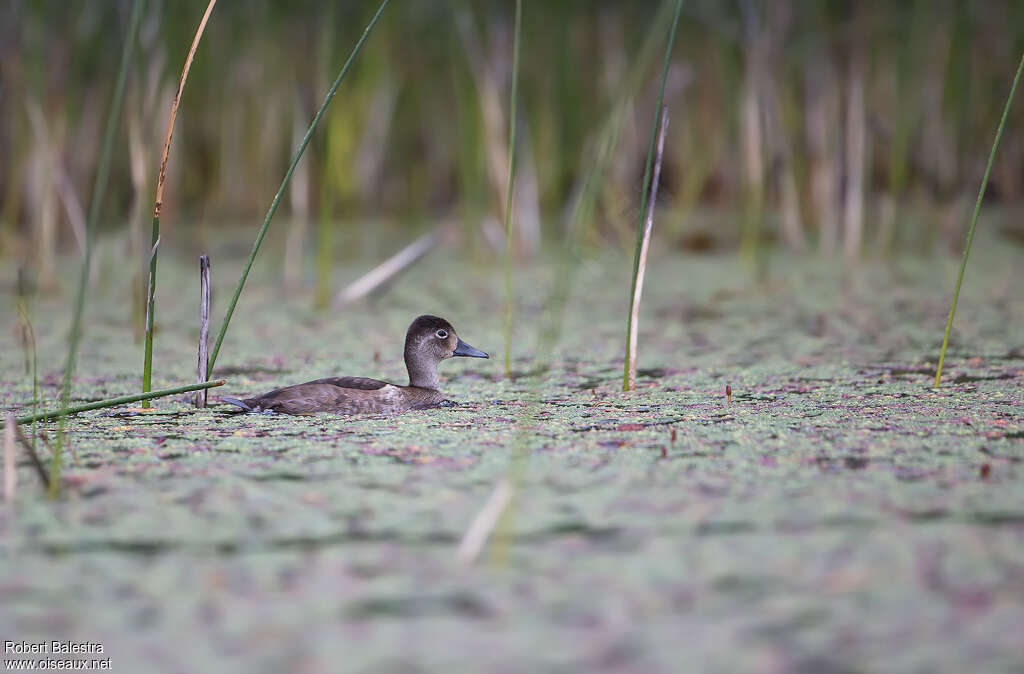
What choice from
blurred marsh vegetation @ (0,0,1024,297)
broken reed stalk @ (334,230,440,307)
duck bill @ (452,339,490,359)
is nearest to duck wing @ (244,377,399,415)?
duck bill @ (452,339,490,359)

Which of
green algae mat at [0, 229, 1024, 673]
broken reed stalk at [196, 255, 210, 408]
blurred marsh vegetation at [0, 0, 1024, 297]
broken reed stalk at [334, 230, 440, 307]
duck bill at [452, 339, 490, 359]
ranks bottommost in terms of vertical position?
green algae mat at [0, 229, 1024, 673]

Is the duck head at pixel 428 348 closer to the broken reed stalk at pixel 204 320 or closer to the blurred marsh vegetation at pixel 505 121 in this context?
the broken reed stalk at pixel 204 320

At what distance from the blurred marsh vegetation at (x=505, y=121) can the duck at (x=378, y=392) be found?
3.68 feet

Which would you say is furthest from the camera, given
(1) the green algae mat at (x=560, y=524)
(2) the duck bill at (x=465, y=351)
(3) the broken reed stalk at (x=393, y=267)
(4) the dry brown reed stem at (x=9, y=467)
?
(3) the broken reed stalk at (x=393, y=267)

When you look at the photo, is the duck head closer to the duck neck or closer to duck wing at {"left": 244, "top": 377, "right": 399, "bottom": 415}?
the duck neck

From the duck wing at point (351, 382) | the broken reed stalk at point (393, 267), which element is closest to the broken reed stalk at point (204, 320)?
the duck wing at point (351, 382)

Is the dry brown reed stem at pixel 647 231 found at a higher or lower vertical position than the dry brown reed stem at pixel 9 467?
higher

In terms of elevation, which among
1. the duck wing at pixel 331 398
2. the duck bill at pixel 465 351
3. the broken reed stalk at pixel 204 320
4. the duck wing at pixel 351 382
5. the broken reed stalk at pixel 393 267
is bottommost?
the duck wing at pixel 331 398

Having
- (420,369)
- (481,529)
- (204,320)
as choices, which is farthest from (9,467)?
(420,369)

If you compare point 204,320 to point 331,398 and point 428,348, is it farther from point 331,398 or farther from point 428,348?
point 428,348

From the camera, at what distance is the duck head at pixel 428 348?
357 cm

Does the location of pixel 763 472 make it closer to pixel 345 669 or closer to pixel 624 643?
pixel 624 643

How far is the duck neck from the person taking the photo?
3564mm

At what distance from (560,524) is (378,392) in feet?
4.20
